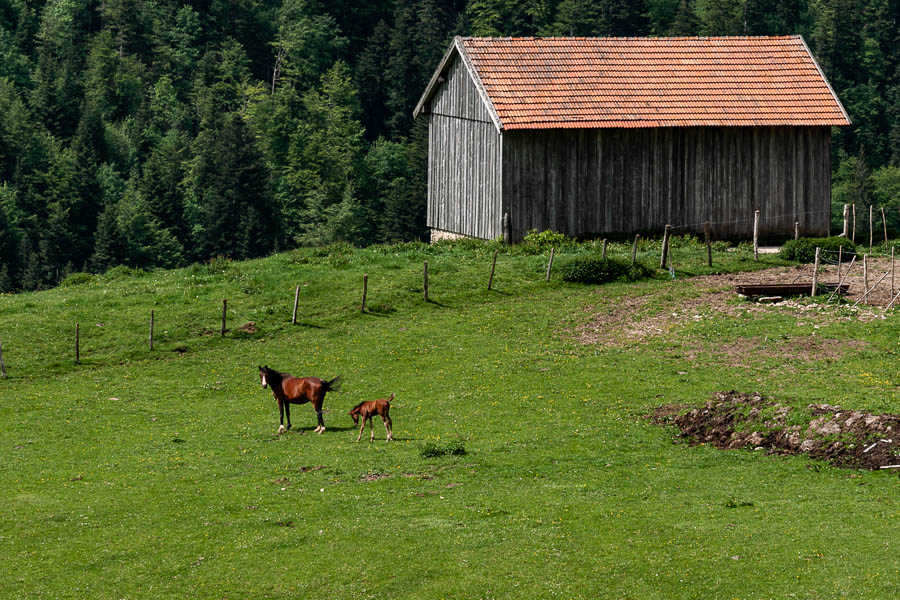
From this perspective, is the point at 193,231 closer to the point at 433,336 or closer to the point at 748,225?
the point at 748,225

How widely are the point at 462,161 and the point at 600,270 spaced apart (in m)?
11.5

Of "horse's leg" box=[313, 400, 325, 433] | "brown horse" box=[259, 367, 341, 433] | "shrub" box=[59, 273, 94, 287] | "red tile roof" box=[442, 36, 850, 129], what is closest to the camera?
"brown horse" box=[259, 367, 341, 433]

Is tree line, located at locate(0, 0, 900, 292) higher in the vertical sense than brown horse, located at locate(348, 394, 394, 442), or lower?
higher

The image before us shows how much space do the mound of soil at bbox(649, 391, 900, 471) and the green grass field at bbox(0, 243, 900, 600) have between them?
60cm

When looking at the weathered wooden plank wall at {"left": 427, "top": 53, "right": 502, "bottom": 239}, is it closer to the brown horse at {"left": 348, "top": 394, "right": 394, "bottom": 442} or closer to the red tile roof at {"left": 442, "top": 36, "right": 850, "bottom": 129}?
the red tile roof at {"left": 442, "top": 36, "right": 850, "bottom": 129}

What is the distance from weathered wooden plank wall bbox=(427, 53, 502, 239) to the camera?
55.9 m

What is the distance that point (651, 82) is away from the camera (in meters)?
58.5

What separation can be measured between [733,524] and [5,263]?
10850 centimetres

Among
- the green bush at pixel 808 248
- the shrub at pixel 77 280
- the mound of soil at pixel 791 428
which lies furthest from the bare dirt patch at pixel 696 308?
the shrub at pixel 77 280

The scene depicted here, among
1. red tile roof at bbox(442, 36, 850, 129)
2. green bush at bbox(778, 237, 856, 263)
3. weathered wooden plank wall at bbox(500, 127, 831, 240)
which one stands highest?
red tile roof at bbox(442, 36, 850, 129)


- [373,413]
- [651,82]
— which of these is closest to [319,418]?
[373,413]

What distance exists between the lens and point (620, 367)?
38500 mm

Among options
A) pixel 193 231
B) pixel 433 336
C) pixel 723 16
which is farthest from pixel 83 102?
pixel 433 336

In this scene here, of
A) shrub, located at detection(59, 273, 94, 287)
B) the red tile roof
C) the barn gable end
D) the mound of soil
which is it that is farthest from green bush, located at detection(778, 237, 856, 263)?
shrub, located at detection(59, 273, 94, 287)
